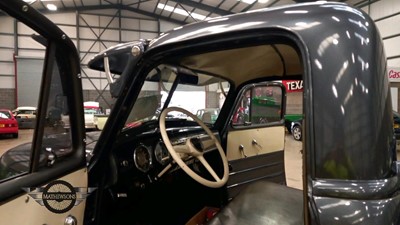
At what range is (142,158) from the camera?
1.88m

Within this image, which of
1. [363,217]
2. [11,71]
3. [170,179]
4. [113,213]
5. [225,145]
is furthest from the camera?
[11,71]

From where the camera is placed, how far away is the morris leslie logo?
1.07 metres

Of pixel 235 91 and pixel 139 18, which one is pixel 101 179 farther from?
pixel 139 18

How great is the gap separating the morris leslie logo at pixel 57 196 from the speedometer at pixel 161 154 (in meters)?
0.76

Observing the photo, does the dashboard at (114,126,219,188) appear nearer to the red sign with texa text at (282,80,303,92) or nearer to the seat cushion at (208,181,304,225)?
the seat cushion at (208,181,304,225)

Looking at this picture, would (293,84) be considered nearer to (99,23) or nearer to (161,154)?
(161,154)

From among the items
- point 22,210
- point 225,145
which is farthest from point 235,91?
point 22,210

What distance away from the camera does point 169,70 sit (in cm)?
186

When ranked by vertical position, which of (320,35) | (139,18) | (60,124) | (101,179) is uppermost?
(139,18)

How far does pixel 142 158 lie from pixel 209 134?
0.51 metres

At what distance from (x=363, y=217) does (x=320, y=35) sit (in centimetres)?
50

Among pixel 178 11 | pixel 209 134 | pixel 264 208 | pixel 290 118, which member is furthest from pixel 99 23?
pixel 264 208

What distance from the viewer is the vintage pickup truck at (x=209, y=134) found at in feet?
2.55

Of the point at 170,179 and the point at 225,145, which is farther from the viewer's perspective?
the point at 225,145
